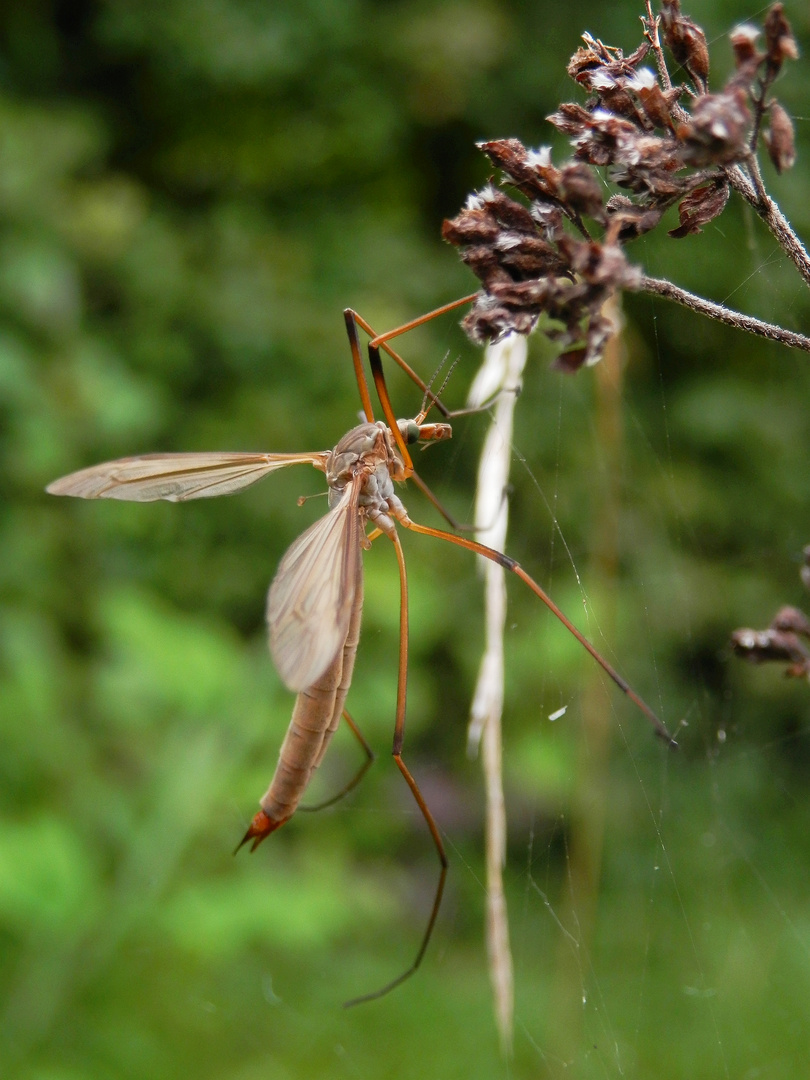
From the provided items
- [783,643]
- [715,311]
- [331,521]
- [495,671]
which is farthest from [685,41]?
[495,671]

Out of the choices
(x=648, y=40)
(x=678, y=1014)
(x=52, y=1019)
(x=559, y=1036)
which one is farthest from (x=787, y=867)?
(x=648, y=40)

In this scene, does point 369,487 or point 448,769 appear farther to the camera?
point 448,769

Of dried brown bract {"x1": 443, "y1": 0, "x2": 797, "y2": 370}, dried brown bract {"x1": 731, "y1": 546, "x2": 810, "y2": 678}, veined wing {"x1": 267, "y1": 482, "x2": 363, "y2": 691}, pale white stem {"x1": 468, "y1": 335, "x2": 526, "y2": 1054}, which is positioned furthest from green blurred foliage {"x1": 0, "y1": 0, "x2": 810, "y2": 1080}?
dried brown bract {"x1": 443, "y1": 0, "x2": 797, "y2": 370}

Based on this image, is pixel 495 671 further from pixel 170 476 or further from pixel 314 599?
pixel 170 476

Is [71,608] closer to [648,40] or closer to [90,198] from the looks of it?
[90,198]

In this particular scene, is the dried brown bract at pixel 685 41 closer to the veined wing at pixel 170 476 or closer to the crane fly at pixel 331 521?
the crane fly at pixel 331 521

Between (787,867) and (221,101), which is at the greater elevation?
(221,101)

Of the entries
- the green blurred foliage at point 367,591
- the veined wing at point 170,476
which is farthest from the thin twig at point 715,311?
the green blurred foliage at point 367,591
